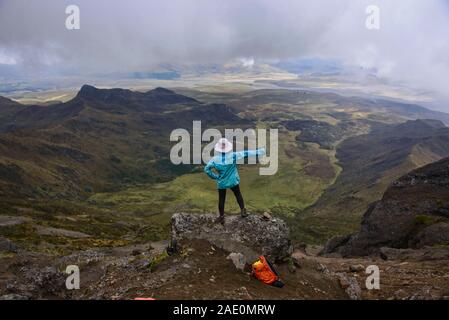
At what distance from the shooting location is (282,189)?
197 m

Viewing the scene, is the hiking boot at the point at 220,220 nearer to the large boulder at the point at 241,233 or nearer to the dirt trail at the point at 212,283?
the large boulder at the point at 241,233

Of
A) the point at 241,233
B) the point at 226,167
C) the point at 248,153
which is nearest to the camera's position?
the point at 248,153

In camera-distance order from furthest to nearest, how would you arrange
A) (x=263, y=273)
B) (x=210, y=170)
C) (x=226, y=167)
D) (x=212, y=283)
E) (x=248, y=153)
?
(x=210, y=170) < (x=226, y=167) < (x=248, y=153) < (x=263, y=273) < (x=212, y=283)

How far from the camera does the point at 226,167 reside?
1998 centimetres

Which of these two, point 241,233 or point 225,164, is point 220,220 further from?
point 225,164

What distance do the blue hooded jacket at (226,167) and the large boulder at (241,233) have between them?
2.58 meters

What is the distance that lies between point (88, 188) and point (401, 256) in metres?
175

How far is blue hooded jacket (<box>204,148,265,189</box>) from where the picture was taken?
1964cm

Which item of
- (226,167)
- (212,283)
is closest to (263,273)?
(212,283)

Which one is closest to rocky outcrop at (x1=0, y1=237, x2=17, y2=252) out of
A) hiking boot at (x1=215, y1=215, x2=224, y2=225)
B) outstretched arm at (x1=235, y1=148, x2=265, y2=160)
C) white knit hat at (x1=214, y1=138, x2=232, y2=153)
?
hiking boot at (x1=215, y1=215, x2=224, y2=225)

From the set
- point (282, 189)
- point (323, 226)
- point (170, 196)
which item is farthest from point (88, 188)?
point (323, 226)

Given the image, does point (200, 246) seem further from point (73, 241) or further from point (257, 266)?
point (73, 241)

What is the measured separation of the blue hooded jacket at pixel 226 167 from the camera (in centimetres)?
1964

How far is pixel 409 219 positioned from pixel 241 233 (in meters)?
28.4
